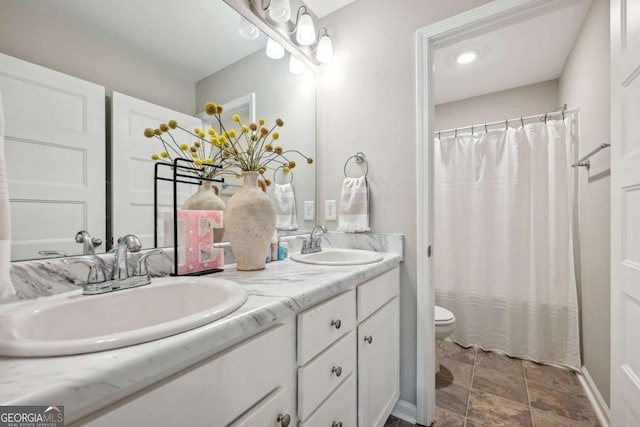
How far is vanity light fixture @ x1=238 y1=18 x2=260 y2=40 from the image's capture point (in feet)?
4.29

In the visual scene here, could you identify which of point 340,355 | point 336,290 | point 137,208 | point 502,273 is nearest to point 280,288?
point 336,290

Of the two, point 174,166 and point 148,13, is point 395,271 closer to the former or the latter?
point 174,166

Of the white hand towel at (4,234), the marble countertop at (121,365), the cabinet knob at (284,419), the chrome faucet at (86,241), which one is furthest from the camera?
the chrome faucet at (86,241)

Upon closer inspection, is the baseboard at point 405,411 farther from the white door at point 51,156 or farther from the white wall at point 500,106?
the white wall at point 500,106

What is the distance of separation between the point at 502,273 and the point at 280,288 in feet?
6.85

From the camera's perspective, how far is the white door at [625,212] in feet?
2.89

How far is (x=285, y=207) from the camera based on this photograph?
5.49 feet

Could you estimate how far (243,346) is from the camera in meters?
0.56

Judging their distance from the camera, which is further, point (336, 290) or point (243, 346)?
point (336, 290)

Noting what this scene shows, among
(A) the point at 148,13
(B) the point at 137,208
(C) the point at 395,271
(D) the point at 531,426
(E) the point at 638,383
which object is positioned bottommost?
(D) the point at 531,426

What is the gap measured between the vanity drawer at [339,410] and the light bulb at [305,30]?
170 cm

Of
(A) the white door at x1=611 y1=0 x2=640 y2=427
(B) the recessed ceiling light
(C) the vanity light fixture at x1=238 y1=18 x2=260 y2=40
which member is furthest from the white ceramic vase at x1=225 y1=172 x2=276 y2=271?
(B) the recessed ceiling light

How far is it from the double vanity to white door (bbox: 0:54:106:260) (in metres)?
0.20


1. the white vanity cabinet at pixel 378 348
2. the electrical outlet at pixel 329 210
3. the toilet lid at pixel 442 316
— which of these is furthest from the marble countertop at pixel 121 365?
the toilet lid at pixel 442 316
